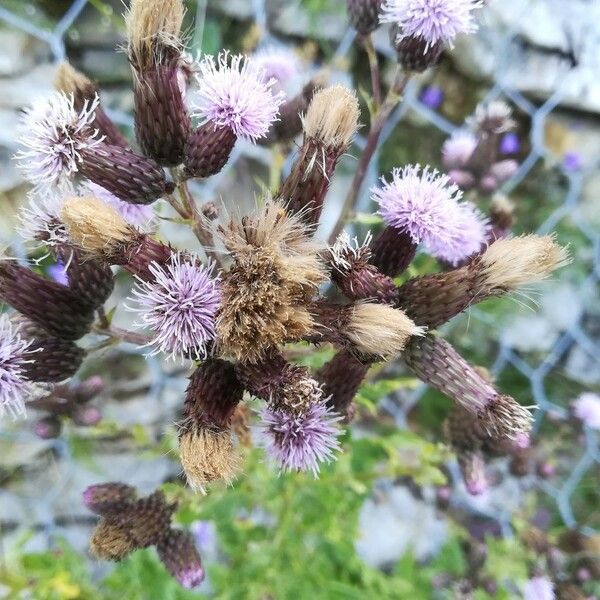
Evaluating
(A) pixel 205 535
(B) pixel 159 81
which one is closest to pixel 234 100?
(B) pixel 159 81

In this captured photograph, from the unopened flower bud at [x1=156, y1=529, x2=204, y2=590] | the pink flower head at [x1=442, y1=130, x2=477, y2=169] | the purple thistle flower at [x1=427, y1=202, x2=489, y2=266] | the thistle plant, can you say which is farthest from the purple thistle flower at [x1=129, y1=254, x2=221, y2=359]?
the pink flower head at [x1=442, y1=130, x2=477, y2=169]

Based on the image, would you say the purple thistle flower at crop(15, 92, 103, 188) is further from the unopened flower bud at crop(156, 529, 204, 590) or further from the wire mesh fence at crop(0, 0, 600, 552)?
the wire mesh fence at crop(0, 0, 600, 552)

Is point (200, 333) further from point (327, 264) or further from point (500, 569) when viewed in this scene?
point (500, 569)

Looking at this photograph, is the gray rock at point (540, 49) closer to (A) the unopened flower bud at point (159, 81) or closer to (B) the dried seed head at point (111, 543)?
(A) the unopened flower bud at point (159, 81)

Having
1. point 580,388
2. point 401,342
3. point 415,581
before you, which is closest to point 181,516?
point 401,342

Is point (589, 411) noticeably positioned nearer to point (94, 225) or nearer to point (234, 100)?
point (234, 100)
